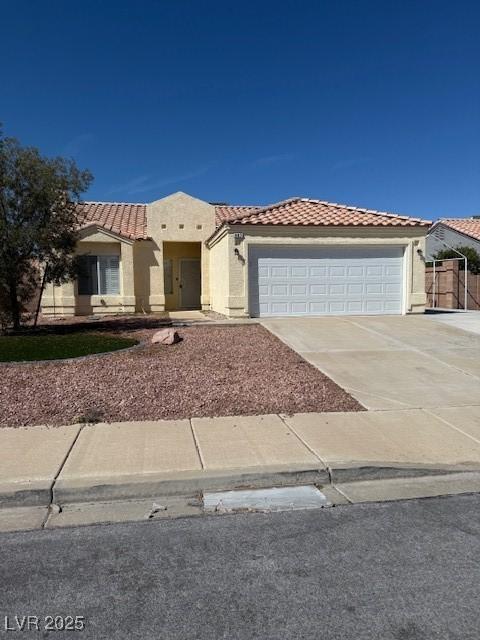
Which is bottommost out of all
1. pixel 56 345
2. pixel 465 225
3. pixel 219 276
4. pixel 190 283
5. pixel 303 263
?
pixel 56 345

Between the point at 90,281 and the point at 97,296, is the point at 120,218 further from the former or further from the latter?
the point at 97,296

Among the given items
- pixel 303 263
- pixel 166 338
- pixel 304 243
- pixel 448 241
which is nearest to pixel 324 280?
pixel 303 263

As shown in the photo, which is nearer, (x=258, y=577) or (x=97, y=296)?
(x=258, y=577)

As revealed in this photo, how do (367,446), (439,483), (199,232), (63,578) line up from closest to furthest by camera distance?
(63,578), (439,483), (367,446), (199,232)

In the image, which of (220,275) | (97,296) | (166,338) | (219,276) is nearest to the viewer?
(166,338)

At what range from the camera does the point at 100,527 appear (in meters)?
3.88

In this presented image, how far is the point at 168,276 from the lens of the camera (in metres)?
21.2

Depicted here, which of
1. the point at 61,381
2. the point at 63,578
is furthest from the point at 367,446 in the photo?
the point at 61,381

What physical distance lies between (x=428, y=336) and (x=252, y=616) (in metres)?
10.5

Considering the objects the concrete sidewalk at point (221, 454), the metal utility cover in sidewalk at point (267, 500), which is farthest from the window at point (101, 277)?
the metal utility cover in sidewalk at point (267, 500)

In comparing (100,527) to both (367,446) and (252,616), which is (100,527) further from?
(367,446)

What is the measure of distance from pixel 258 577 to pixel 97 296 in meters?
16.8

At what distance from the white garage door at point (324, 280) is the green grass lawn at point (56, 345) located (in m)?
5.59

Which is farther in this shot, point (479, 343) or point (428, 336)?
point (428, 336)
